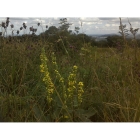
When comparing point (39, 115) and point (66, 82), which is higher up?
point (66, 82)

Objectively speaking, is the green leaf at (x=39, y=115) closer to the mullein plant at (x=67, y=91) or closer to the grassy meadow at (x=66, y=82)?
the grassy meadow at (x=66, y=82)

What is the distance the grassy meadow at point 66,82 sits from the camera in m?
2.66

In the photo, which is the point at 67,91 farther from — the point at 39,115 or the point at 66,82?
the point at 39,115

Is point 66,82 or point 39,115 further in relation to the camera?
point 66,82

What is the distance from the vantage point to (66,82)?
284 cm

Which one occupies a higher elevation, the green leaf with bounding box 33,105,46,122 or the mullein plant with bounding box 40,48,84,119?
the mullein plant with bounding box 40,48,84,119

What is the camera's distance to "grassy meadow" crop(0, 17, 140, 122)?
2.66 meters

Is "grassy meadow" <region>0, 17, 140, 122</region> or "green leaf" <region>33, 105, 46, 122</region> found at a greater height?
"grassy meadow" <region>0, 17, 140, 122</region>

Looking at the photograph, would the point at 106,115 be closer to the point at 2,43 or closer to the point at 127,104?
the point at 127,104

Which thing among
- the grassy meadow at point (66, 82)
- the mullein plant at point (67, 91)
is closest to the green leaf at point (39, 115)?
the grassy meadow at point (66, 82)

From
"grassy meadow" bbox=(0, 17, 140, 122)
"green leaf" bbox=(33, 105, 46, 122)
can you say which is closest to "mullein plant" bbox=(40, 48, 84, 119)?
"grassy meadow" bbox=(0, 17, 140, 122)

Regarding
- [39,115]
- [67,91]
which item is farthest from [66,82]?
[39,115]

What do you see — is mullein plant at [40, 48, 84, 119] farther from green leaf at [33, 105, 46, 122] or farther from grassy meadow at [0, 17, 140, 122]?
green leaf at [33, 105, 46, 122]
